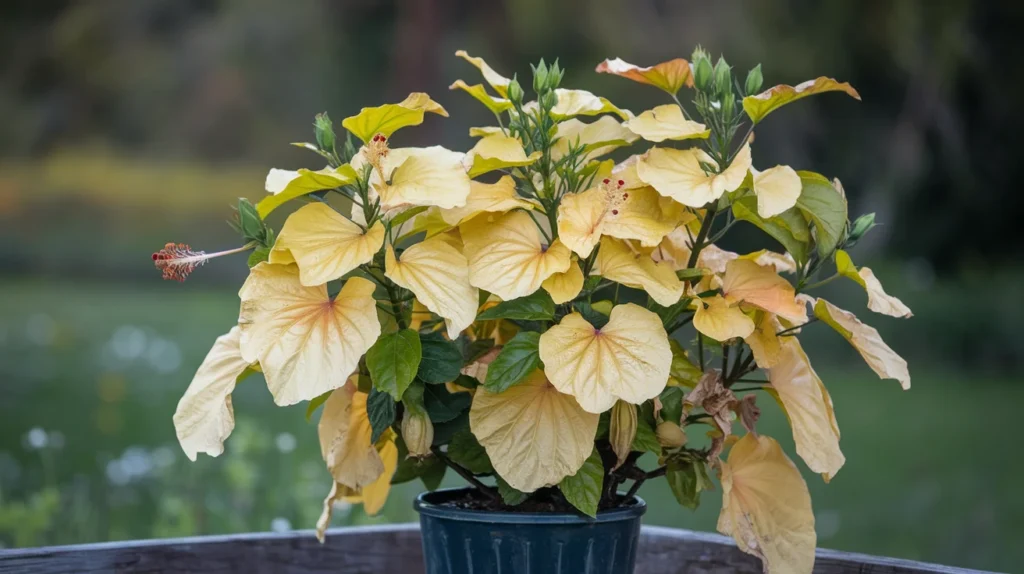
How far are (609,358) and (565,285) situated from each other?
0.07m

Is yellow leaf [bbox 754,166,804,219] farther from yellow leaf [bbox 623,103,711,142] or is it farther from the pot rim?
the pot rim

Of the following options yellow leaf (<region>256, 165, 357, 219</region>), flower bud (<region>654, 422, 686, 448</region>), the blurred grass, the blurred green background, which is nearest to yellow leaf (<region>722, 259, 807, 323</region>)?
flower bud (<region>654, 422, 686, 448</region>)

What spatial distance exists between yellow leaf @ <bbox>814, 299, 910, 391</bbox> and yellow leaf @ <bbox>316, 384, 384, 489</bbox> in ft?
1.36

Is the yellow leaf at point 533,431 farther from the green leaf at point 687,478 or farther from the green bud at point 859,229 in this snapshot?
the green bud at point 859,229

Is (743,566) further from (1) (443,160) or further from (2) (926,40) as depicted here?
(2) (926,40)

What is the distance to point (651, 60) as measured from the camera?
4852mm

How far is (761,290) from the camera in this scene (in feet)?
2.92

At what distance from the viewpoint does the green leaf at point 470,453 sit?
0.94 m

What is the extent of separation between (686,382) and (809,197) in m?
0.20

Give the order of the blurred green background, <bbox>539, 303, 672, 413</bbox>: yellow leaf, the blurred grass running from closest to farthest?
<bbox>539, 303, 672, 413</bbox>: yellow leaf < the blurred grass < the blurred green background

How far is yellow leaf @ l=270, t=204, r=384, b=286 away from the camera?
0.82 metres

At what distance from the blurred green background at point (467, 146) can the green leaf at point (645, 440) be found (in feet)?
4.17

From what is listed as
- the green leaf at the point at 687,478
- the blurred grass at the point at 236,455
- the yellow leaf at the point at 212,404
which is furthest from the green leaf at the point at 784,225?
the blurred grass at the point at 236,455

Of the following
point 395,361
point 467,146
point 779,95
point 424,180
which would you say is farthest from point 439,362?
point 467,146
